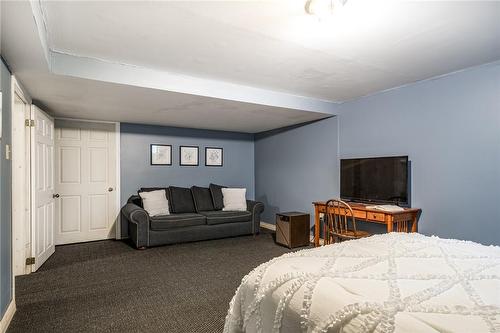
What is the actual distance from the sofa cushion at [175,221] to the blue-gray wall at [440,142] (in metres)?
2.09

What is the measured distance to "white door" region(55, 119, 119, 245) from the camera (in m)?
4.76

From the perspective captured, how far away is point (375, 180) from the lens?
386 cm

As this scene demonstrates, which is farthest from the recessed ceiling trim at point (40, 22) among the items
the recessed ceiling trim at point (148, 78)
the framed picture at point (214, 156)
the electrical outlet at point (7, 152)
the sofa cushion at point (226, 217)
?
the framed picture at point (214, 156)

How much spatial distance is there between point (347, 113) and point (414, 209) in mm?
1769

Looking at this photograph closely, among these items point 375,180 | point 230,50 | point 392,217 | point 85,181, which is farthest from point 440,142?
point 85,181

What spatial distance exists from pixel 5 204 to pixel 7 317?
878 mm

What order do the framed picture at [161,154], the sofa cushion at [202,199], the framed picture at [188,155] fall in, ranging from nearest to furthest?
1. the sofa cushion at [202,199]
2. the framed picture at [161,154]
3. the framed picture at [188,155]

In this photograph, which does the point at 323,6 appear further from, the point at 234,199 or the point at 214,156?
the point at 214,156

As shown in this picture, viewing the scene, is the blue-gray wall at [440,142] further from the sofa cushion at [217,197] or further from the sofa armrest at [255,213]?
the sofa cushion at [217,197]

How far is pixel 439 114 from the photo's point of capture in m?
3.39

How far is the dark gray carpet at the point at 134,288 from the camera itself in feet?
7.50

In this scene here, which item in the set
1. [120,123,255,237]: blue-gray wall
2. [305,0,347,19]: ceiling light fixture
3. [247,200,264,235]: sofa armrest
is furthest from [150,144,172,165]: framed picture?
[305,0,347,19]: ceiling light fixture

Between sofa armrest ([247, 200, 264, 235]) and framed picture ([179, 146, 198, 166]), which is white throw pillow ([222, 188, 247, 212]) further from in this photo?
framed picture ([179, 146, 198, 166])

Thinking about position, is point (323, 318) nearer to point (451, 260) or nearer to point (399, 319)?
point (399, 319)
